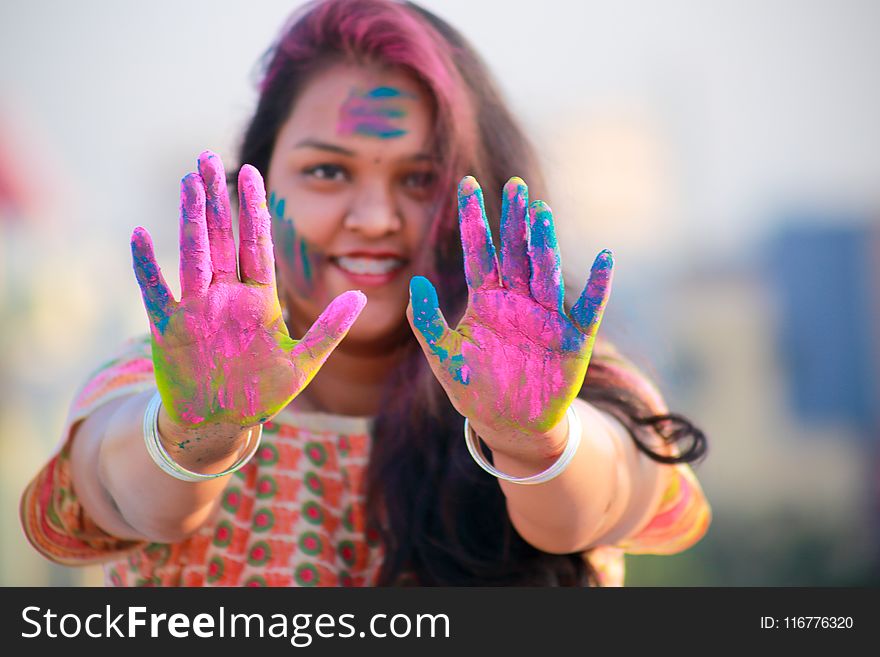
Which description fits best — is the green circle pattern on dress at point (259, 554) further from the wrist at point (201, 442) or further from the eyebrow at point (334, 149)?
the eyebrow at point (334, 149)

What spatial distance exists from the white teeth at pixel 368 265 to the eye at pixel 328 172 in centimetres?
15

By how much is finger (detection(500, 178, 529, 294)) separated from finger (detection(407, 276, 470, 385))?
11 cm

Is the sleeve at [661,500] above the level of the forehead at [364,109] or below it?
below

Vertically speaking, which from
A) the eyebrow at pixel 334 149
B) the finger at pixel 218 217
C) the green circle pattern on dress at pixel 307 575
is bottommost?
the green circle pattern on dress at pixel 307 575

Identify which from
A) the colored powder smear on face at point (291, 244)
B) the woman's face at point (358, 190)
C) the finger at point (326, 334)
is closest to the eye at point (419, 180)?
the woman's face at point (358, 190)

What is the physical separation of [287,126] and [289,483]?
0.67 meters

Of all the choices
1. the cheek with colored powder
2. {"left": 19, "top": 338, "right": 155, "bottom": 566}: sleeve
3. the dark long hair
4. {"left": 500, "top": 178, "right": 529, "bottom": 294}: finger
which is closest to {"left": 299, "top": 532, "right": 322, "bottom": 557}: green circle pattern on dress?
the dark long hair

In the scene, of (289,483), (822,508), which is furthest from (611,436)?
(822,508)

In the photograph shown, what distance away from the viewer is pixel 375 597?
151 centimetres

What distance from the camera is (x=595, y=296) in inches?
49.2

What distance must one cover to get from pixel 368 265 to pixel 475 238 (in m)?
0.48

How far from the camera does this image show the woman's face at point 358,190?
1.71 metres

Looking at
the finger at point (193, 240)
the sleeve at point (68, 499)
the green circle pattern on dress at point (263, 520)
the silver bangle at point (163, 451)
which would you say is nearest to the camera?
the finger at point (193, 240)

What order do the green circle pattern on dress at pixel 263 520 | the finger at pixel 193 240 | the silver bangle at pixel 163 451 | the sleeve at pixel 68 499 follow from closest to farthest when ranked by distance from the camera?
the finger at pixel 193 240 < the silver bangle at pixel 163 451 < the sleeve at pixel 68 499 < the green circle pattern on dress at pixel 263 520
